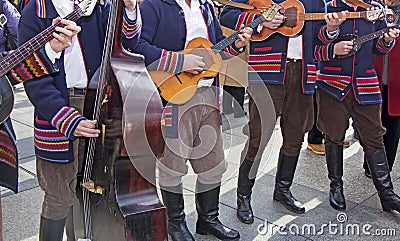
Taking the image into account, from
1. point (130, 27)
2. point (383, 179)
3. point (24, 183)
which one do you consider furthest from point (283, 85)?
point (24, 183)

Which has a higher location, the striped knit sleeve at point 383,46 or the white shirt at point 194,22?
the white shirt at point 194,22

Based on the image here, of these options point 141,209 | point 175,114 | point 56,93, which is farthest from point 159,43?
point 141,209

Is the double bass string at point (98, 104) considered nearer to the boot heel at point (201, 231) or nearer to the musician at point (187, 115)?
the musician at point (187, 115)

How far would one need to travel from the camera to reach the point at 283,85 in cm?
304

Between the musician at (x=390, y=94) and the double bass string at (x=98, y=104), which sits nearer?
the double bass string at (x=98, y=104)

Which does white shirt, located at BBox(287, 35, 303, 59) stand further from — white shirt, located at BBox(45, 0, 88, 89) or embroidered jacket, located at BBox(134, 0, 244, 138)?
white shirt, located at BBox(45, 0, 88, 89)

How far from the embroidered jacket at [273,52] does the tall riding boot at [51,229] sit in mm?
1537

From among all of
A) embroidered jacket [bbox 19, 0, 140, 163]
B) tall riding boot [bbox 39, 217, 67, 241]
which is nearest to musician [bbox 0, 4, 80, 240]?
embroidered jacket [bbox 19, 0, 140, 163]

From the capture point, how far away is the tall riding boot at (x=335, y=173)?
3.30 meters

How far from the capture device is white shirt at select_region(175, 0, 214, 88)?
2.55 meters

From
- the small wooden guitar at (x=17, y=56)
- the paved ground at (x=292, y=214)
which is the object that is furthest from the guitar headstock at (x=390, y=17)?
the small wooden guitar at (x=17, y=56)

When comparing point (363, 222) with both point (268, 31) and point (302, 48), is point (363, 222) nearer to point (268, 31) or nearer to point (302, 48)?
point (302, 48)

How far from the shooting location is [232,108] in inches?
225

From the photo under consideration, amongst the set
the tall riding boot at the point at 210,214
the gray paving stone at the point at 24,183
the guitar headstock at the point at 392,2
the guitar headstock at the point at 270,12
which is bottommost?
the gray paving stone at the point at 24,183
